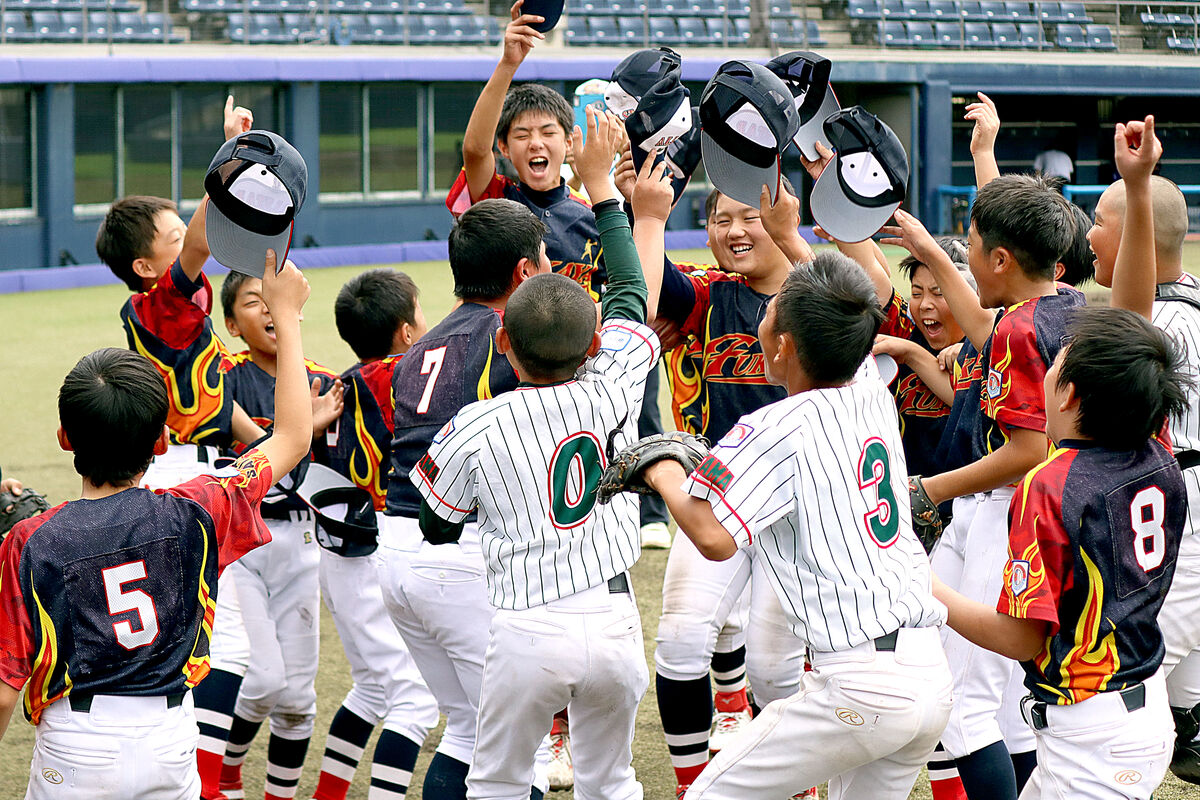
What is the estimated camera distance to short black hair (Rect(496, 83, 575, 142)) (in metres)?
4.72

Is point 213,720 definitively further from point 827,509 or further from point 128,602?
point 827,509

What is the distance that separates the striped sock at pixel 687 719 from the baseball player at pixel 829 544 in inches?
37.5

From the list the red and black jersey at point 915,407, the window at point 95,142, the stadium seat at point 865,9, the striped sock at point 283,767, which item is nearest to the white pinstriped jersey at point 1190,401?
the red and black jersey at point 915,407

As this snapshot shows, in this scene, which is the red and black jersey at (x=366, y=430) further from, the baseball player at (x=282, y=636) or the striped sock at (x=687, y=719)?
the striped sock at (x=687, y=719)

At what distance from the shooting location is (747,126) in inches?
131

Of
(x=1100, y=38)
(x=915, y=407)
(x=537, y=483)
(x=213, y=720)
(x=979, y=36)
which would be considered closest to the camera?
(x=537, y=483)

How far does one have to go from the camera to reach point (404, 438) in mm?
3463

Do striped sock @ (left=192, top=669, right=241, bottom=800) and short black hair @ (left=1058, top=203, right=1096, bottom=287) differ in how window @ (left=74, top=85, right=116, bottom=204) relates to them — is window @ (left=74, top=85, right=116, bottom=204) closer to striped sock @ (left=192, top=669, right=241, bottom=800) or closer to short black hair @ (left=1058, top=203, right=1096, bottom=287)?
striped sock @ (left=192, top=669, right=241, bottom=800)

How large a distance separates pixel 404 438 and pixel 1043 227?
1.76 m

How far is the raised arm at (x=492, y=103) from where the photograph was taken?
401 centimetres

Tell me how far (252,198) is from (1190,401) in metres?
2.49

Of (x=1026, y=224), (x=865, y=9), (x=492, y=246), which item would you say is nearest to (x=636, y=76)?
(x=492, y=246)

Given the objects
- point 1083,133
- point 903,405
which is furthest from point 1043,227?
point 1083,133

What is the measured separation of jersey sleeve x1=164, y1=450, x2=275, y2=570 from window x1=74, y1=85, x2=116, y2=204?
18.5m
